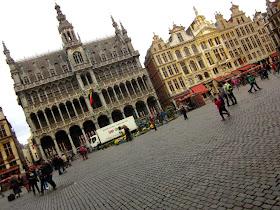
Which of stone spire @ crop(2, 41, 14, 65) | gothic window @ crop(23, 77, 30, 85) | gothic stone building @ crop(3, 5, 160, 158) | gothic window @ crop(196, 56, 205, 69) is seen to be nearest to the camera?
gothic stone building @ crop(3, 5, 160, 158)

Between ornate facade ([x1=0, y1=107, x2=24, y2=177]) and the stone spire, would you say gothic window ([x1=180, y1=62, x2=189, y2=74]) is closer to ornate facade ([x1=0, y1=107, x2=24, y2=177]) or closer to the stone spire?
the stone spire

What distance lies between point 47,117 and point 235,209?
1651 inches

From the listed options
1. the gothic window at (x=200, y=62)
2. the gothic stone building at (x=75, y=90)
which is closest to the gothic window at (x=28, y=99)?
the gothic stone building at (x=75, y=90)

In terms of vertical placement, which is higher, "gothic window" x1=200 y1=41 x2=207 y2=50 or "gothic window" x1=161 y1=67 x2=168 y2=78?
"gothic window" x1=200 y1=41 x2=207 y2=50

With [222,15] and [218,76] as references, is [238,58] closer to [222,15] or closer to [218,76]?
[218,76]

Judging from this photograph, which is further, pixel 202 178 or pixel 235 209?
pixel 202 178

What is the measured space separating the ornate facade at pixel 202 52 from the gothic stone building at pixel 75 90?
4.96 metres

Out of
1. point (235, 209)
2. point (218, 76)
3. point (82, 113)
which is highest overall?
point (82, 113)

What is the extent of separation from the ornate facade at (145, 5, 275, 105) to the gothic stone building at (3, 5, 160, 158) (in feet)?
16.3

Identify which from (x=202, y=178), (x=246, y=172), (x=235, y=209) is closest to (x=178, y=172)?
(x=202, y=178)

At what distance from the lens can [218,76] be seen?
46.5 metres

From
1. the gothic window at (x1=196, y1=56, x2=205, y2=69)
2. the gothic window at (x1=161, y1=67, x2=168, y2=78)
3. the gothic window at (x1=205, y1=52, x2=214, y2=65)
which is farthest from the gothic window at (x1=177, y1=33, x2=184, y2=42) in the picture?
the gothic window at (x1=161, y1=67, x2=168, y2=78)

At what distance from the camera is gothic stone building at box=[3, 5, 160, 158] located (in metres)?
38.9

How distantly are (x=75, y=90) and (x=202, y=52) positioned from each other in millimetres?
29775
